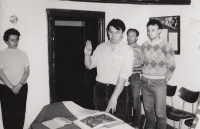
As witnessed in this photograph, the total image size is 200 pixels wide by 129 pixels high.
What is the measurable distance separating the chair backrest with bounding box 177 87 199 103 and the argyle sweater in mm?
628

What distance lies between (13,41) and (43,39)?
503 millimetres

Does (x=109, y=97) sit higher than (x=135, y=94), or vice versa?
(x=109, y=97)

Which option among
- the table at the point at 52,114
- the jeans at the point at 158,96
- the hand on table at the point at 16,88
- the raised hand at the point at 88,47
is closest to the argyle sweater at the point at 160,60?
the jeans at the point at 158,96

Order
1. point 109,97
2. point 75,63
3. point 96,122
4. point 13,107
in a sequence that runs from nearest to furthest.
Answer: point 96,122 < point 109,97 < point 13,107 < point 75,63

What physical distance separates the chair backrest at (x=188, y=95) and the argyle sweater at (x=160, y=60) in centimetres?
63

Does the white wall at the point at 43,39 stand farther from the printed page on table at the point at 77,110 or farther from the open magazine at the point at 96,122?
the open magazine at the point at 96,122

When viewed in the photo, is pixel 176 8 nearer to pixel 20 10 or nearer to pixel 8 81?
pixel 20 10

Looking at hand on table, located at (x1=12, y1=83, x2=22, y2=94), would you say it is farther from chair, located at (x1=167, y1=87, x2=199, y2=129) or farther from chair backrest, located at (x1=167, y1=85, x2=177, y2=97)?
chair backrest, located at (x1=167, y1=85, x2=177, y2=97)

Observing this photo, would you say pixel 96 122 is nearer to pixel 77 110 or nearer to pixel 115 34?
pixel 77 110

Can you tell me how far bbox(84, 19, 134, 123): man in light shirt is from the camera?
2.01 metres

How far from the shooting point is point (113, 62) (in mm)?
2137

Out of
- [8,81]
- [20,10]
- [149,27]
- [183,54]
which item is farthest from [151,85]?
[20,10]

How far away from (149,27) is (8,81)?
2296 millimetres

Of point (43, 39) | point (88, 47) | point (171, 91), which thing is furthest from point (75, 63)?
point (88, 47)
